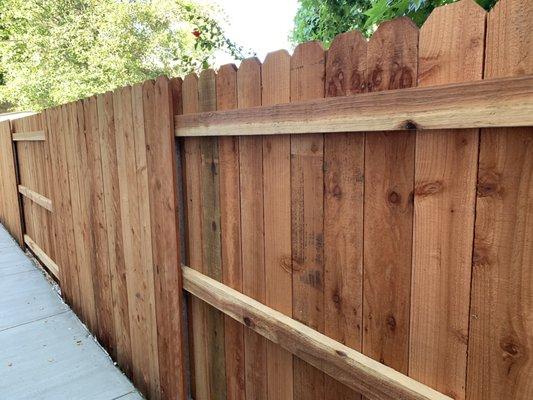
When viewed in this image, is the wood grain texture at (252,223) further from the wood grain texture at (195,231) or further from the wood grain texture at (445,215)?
the wood grain texture at (445,215)

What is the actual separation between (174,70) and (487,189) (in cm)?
1236

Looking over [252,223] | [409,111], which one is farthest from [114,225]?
[409,111]

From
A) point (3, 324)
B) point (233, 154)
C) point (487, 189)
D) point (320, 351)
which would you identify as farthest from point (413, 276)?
point (3, 324)

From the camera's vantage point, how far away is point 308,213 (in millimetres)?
1310

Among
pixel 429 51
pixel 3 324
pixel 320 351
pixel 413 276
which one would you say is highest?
pixel 429 51

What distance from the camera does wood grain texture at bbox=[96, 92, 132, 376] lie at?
251 centimetres

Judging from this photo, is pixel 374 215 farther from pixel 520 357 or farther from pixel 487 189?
pixel 520 357

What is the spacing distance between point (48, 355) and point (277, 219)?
237 cm

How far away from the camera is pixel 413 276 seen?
103 cm

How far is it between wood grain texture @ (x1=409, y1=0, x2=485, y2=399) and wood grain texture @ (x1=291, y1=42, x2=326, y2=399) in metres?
0.32

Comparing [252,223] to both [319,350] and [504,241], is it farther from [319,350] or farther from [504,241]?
[504,241]

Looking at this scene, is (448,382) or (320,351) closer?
(448,382)

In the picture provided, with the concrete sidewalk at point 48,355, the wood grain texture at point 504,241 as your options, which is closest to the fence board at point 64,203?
the concrete sidewalk at point 48,355

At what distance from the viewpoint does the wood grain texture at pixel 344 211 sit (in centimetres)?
110
